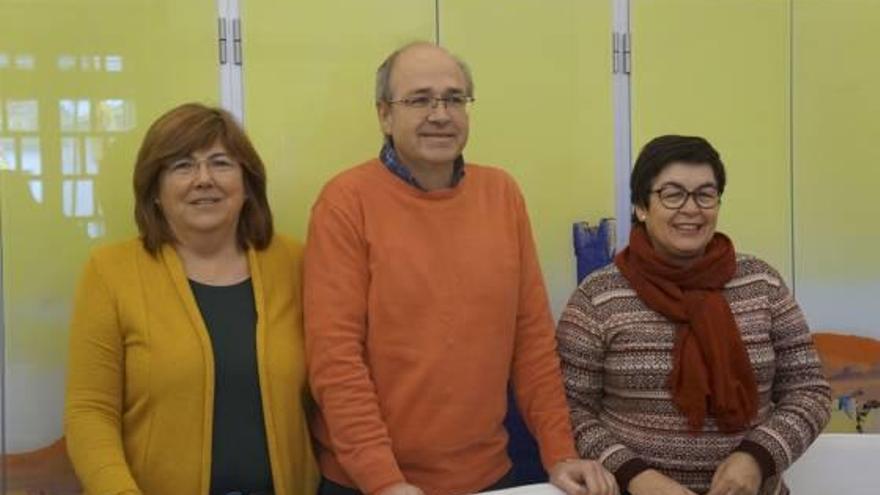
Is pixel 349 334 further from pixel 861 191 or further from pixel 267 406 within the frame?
pixel 861 191

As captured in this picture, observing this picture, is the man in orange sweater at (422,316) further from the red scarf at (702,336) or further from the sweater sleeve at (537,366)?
the red scarf at (702,336)

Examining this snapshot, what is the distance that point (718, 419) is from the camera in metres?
1.94

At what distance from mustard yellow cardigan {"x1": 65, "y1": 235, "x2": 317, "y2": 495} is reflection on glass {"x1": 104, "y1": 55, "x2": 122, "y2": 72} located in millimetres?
521

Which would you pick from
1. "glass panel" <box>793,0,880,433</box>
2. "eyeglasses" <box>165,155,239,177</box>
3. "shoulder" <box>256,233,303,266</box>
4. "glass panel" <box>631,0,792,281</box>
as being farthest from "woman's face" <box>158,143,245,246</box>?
"glass panel" <box>793,0,880,433</box>

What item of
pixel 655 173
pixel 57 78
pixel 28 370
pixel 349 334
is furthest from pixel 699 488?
pixel 57 78

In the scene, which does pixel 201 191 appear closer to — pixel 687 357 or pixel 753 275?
pixel 687 357

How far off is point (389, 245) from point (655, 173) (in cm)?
60

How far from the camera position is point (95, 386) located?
1823 millimetres

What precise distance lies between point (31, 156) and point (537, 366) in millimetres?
1278

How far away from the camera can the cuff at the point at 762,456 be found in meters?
1.91

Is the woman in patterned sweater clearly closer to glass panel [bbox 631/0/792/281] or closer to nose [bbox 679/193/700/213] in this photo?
nose [bbox 679/193/700/213]

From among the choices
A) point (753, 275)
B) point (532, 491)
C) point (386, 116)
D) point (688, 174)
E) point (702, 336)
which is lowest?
point (532, 491)

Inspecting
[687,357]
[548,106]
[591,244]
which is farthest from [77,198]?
[687,357]

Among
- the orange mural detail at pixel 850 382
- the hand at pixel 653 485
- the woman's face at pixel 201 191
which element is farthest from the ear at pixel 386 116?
the orange mural detail at pixel 850 382
